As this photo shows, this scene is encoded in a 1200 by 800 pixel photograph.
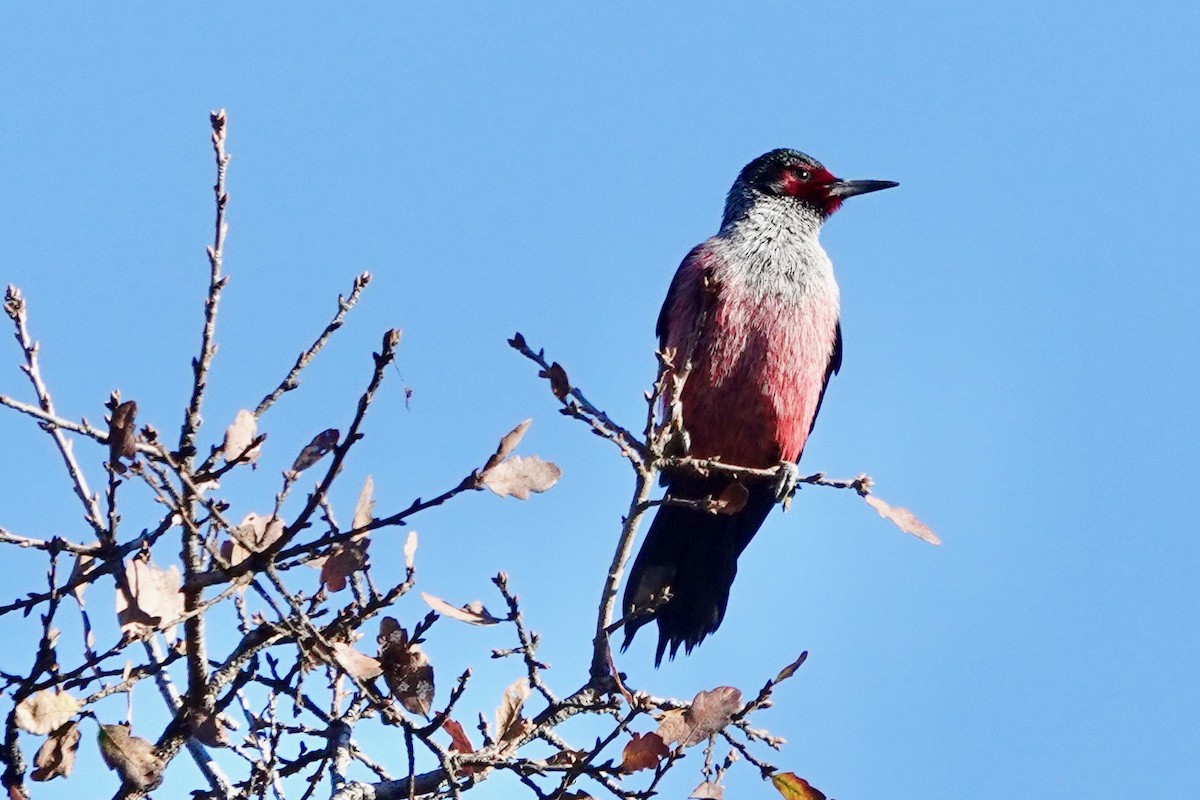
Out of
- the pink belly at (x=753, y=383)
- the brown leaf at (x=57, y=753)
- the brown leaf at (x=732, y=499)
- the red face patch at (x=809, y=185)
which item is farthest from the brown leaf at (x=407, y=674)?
the red face patch at (x=809, y=185)

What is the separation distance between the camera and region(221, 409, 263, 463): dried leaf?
3.26m

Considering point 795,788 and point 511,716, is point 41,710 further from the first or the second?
point 795,788

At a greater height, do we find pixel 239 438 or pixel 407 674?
pixel 239 438

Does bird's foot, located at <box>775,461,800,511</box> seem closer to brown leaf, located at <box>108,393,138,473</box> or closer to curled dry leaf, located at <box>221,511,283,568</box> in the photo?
curled dry leaf, located at <box>221,511,283,568</box>

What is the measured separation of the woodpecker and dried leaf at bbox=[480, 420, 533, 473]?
241 cm

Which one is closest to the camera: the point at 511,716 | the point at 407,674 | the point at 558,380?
the point at 407,674

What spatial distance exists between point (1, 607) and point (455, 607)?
3.77 ft

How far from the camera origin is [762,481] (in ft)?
20.9

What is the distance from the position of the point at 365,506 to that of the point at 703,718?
1.02 meters

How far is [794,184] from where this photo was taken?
7828 millimetres

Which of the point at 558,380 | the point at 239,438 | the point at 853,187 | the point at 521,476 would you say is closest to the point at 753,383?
the point at 558,380

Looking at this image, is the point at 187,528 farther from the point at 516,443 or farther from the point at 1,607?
the point at 516,443

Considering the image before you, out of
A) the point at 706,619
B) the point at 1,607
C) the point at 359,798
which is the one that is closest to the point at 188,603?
the point at 1,607

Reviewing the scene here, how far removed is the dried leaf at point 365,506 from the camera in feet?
10.9
